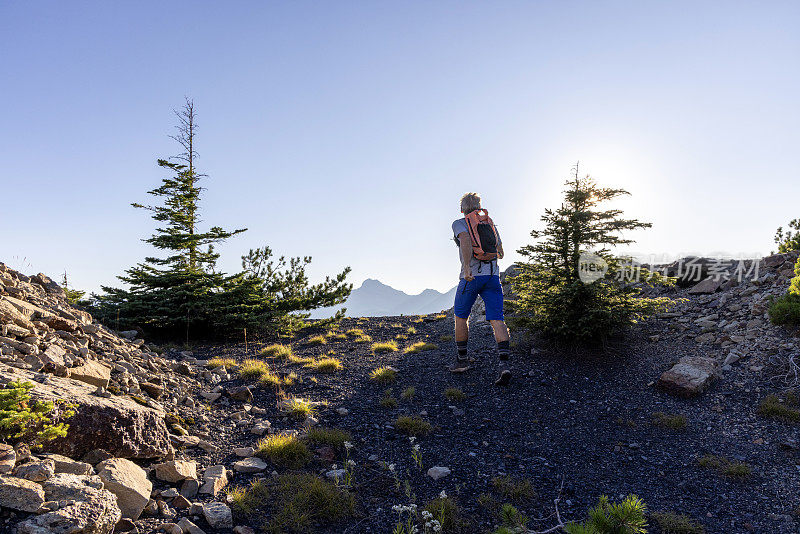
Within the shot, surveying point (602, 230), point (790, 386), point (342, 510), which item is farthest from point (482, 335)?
point (342, 510)

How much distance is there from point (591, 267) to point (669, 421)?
3.03 metres

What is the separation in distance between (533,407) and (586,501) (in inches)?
84.2

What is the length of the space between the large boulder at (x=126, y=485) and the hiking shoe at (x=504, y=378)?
5028mm

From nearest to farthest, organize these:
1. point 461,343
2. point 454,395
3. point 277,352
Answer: point 454,395 < point 461,343 < point 277,352

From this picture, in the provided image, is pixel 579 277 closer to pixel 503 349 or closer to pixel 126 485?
pixel 503 349

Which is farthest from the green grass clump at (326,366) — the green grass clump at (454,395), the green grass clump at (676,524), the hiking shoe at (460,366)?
the green grass clump at (676,524)

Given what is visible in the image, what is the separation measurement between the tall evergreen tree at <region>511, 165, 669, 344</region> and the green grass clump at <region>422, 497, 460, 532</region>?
A: 16.1 ft

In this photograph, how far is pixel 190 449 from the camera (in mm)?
4605

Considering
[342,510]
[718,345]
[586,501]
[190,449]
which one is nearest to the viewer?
[342,510]


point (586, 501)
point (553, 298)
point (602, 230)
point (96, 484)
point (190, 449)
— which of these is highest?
point (602, 230)

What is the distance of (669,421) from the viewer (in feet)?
18.8

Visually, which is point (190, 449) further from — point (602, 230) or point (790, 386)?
point (790, 386)

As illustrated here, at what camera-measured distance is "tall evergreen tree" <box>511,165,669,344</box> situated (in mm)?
7672

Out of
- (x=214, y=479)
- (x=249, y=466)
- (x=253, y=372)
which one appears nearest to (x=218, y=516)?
(x=214, y=479)
